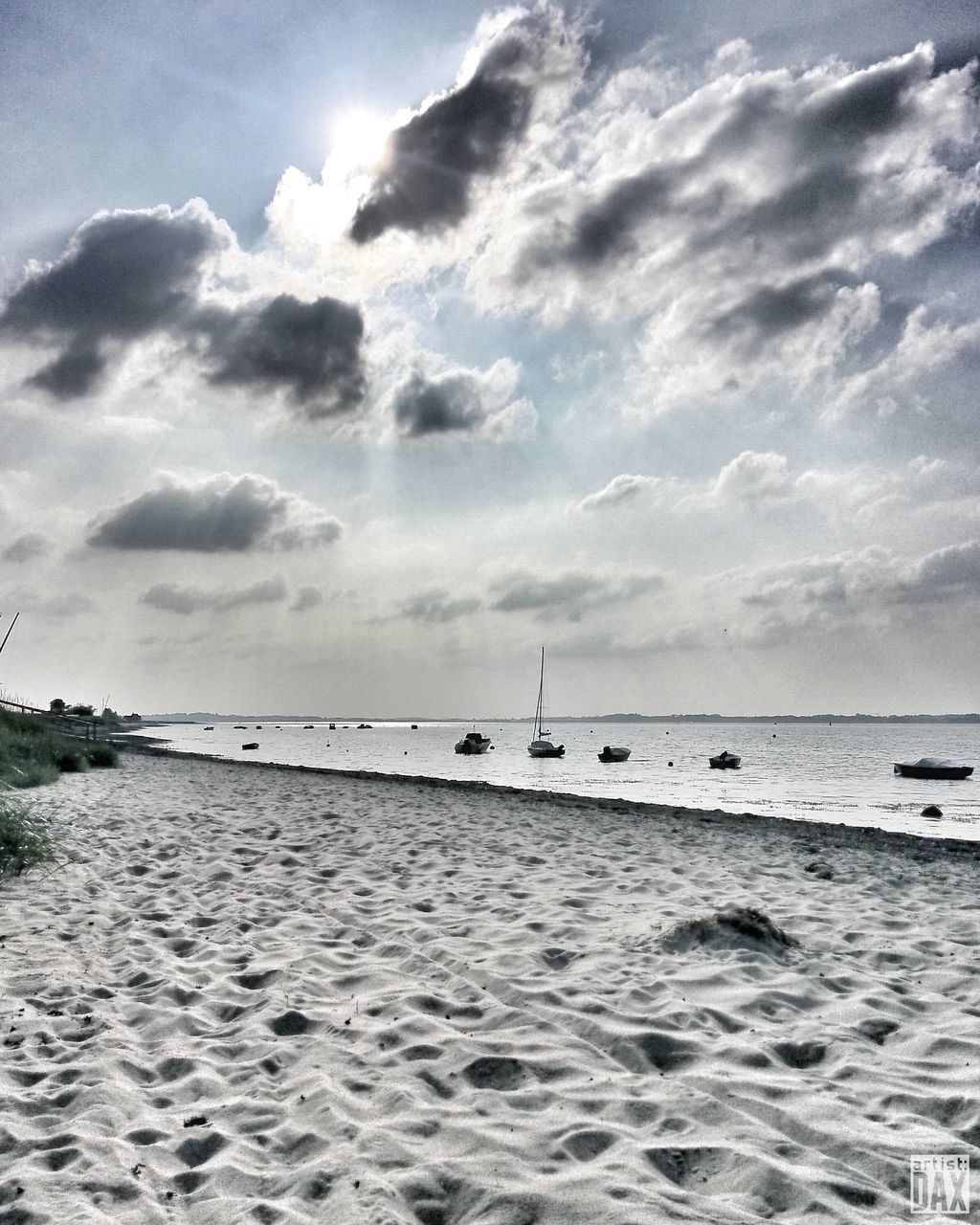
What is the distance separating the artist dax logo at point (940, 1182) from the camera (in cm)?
302

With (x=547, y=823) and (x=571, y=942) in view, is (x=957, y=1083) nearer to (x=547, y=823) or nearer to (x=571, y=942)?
(x=571, y=942)

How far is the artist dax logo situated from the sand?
55 millimetres

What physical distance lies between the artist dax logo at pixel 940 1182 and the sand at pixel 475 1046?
2.2 inches

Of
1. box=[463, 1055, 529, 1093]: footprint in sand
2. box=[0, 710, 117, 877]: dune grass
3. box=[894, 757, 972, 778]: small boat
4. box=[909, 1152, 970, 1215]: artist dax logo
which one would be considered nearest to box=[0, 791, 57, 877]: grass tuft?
box=[0, 710, 117, 877]: dune grass

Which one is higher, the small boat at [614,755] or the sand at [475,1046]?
the small boat at [614,755]

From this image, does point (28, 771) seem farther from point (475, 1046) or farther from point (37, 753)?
point (475, 1046)

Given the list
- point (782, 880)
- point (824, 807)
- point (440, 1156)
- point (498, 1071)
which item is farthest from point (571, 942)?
point (824, 807)

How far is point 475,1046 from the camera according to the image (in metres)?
4.43

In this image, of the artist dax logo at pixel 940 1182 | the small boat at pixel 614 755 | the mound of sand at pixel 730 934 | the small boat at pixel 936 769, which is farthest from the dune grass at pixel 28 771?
the small boat at pixel 936 769

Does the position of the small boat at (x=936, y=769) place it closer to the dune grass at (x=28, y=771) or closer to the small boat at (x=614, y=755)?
the small boat at (x=614, y=755)

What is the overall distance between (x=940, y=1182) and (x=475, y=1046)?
2.28m

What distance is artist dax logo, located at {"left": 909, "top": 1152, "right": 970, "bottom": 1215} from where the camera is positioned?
302cm

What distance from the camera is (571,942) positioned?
635 cm

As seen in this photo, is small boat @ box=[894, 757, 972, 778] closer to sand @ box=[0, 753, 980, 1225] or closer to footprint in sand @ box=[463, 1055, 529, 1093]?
sand @ box=[0, 753, 980, 1225]
